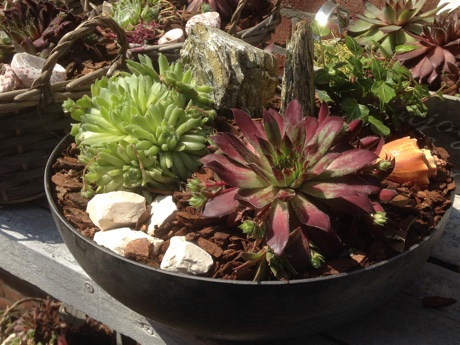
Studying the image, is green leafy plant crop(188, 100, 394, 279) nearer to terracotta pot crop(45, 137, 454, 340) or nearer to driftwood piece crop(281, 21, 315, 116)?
terracotta pot crop(45, 137, 454, 340)

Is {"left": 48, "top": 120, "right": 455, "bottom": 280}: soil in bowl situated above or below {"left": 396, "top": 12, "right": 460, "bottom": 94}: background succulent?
below

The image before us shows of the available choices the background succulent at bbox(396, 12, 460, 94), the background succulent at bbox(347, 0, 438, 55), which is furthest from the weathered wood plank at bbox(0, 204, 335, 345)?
the background succulent at bbox(347, 0, 438, 55)

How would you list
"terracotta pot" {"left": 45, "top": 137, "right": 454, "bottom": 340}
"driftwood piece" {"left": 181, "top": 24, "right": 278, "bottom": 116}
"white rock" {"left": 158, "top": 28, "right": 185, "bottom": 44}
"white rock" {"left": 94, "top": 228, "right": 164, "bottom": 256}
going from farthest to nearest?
"white rock" {"left": 158, "top": 28, "right": 185, "bottom": 44}, "driftwood piece" {"left": 181, "top": 24, "right": 278, "bottom": 116}, "white rock" {"left": 94, "top": 228, "right": 164, "bottom": 256}, "terracotta pot" {"left": 45, "top": 137, "right": 454, "bottom": 340}

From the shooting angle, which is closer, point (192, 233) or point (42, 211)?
point (192, 233)

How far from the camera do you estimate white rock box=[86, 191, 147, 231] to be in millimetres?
982

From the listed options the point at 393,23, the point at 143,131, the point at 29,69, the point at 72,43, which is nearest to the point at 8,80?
the point at 29,69

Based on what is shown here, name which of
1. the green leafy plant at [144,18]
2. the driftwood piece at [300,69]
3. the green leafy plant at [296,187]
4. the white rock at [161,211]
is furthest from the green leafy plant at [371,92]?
the green leafy plant at [144,18]

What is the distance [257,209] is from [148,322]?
1.27 feet

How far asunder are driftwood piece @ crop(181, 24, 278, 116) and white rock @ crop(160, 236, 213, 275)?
33cm

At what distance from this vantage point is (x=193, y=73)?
3.75 feet

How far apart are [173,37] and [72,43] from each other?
0.36 metres

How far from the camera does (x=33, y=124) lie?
1.28 meters

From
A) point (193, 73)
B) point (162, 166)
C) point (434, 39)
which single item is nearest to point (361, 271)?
point (162, 166)

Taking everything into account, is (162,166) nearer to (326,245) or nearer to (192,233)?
(192,233)
